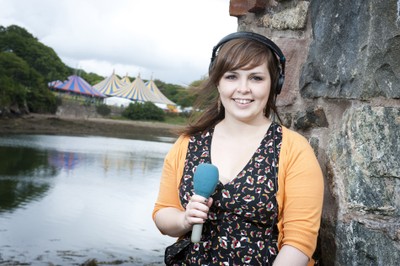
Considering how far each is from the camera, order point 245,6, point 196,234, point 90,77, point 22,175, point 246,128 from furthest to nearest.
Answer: point 90,77 → point 22,175 → point 245,6 → point 246,128 → point 196,234

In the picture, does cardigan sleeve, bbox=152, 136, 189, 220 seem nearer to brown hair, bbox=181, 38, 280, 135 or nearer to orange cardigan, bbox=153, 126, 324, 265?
brown hair, bbox=181, 38, 280, 135

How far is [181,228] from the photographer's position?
1.86m

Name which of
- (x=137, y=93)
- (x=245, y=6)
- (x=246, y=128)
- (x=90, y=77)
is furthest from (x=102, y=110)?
(x=246, y=128)

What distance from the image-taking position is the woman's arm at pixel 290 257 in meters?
1.64

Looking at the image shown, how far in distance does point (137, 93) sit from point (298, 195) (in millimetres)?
50534

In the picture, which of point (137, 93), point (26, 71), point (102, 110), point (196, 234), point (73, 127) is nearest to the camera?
point (196, 234)

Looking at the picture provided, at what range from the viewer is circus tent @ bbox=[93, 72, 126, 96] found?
52244 mm

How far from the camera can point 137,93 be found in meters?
51.6

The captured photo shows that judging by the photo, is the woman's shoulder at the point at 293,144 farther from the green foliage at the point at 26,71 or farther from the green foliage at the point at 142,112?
the green foliage at the point at 142,112

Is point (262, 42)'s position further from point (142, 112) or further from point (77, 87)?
point (77, 87)

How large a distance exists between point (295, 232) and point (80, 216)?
7172 mm

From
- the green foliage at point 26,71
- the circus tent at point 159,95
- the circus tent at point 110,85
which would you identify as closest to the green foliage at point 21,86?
the green foliage at point 26,71

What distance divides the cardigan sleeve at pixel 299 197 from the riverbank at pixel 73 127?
25811 millimetres

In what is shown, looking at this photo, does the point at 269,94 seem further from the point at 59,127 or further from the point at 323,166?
the point at 59,127
